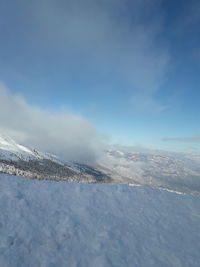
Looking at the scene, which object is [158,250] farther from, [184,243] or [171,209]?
[171,209]

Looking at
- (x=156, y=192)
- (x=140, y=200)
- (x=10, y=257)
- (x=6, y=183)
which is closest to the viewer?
(x=10, y=257)

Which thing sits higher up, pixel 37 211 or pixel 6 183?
pixel 6 183

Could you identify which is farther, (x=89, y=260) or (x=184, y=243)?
(x=184, y=243)

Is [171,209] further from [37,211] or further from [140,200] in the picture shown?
[37,211]

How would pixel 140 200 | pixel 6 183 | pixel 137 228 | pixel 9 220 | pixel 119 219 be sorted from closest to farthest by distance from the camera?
pixel 9 220
pixel 137 228
pixel 119 219
pixel 6 183
pixel 140 200

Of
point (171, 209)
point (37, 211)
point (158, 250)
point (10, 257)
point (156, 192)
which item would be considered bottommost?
point (10, 257)

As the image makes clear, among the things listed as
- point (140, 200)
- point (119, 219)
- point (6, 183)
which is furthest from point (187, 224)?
point (6, 183)
